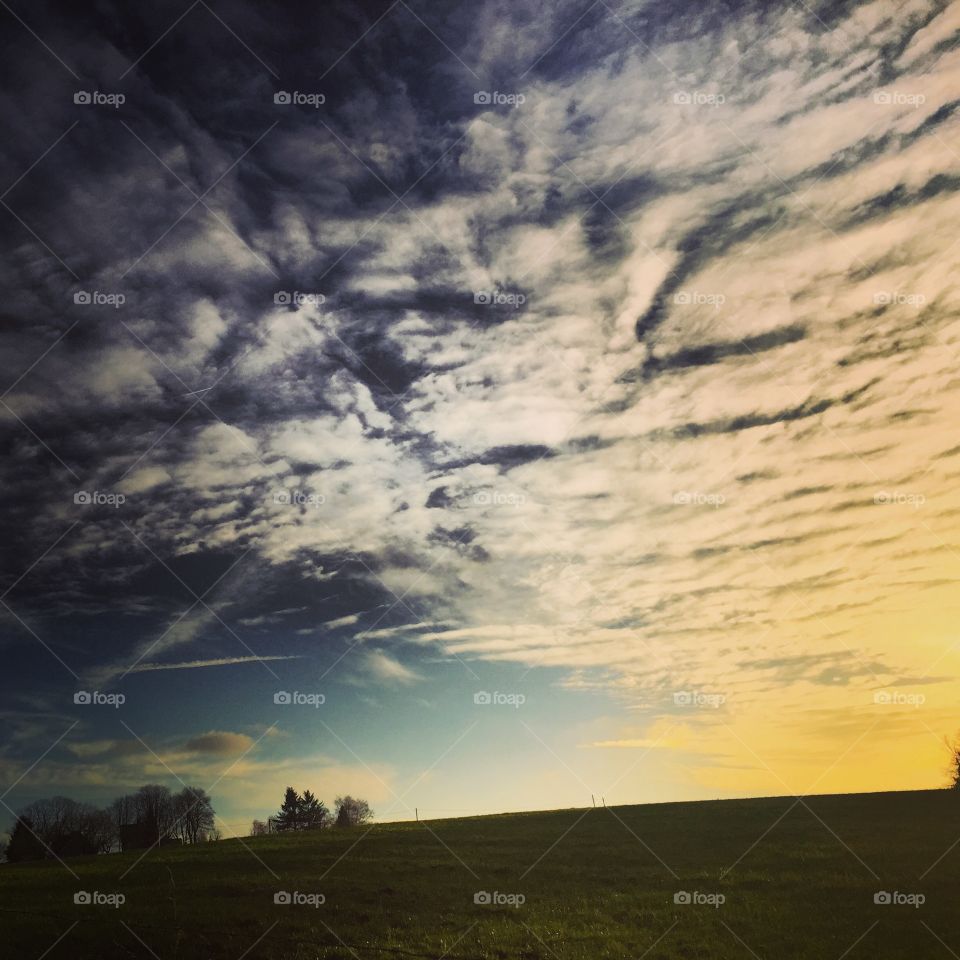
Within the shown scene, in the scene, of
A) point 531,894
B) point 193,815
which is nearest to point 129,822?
point 193,815

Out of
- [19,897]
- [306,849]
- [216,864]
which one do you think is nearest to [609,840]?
[306,849]

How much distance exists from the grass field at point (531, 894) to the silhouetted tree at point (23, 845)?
25.4 metres

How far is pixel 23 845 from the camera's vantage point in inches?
2633

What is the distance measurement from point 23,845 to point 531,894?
6186 cm

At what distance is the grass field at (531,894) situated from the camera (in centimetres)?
2308

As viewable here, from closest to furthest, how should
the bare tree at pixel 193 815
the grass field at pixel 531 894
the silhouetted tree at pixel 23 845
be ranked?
1. the grass field at pixel 531 894
2. the silhouetted tree at pixel 23 845
3. the bare tree at pixel 193 815

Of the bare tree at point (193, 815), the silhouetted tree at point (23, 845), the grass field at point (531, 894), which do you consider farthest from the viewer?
the bare tree at point (193, 815)

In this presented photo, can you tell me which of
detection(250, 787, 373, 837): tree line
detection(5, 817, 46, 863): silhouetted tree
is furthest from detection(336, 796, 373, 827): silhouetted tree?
detection(5, 817, 46, 863): silhouetted tree

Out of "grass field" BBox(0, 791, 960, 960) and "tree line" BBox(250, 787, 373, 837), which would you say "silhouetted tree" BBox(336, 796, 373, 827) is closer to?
"tree line" BBox(250, 787, 373, 837)

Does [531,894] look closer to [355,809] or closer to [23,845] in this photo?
[23,845]

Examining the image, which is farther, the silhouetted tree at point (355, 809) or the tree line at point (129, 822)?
the silhouetted tree at point (355, 809)

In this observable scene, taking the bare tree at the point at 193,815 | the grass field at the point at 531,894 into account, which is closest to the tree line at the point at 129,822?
the bare tree at the point at 193,815

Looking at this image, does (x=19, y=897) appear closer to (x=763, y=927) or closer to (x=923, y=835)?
(x=763, y=927)

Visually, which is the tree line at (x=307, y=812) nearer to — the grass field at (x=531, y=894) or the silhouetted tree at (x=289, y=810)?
the silhouetted tree at (x=289, y=810)
